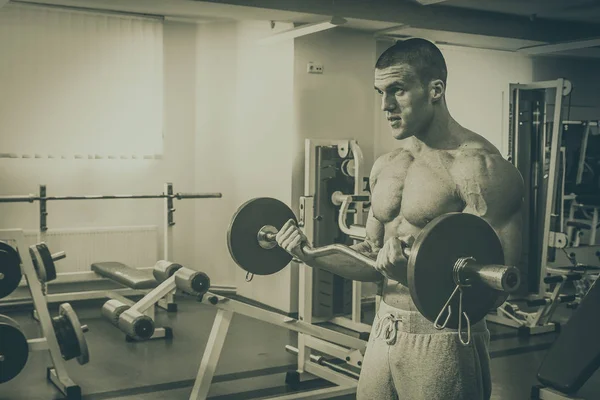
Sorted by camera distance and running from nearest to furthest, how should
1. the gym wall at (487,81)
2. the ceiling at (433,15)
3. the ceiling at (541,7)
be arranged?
the ceiling at (433,15) < the ceiling at (541,7) < the gym wall at (487,81)

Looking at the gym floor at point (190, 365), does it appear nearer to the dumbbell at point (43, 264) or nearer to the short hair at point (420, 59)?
the dumbbell at point (43, 264)

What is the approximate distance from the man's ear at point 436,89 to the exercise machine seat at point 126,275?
10.2ft

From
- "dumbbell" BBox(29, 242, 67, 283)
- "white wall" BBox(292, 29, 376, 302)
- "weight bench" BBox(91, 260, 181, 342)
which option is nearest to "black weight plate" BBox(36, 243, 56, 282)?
"dumbbell" BBox(29, 242, 67, 283)

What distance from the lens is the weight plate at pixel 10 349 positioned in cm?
304

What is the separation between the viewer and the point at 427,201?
166cm

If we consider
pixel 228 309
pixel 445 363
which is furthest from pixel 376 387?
pixel 228 309

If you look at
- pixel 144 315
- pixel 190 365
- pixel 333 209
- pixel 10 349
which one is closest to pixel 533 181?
pixel 333 209

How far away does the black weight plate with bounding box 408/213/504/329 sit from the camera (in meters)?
1.36

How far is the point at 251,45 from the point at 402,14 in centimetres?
134

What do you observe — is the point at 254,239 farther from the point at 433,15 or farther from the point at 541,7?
the point at 541,7

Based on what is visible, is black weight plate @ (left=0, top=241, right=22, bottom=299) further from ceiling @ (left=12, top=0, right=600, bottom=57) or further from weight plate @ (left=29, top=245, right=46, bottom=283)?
ceiling @ (left=12, top=0, right=600, bottom=57)

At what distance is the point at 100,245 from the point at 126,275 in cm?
105

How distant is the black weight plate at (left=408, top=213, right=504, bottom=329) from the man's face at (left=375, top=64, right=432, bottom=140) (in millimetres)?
359

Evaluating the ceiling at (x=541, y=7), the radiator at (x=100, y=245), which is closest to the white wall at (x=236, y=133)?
the radiator at (x=100, y=245)
